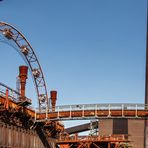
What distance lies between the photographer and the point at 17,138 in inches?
2121

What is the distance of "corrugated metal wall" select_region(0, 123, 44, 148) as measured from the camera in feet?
162

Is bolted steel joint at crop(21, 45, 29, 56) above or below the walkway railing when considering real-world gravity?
above

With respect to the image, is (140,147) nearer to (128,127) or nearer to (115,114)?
(128,127)

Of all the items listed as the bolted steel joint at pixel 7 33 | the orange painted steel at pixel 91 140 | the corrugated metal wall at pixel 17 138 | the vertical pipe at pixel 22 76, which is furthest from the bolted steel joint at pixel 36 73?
the corrugated metal wall at pixel 17 138

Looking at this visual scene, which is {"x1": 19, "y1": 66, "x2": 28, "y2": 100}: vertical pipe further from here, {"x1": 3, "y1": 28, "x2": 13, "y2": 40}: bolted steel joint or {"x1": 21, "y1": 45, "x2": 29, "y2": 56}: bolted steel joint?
{"x1": 21, "y1": 45, "x2": 29, "y2": 56}: bolted steel joint

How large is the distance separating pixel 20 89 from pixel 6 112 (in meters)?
11.2

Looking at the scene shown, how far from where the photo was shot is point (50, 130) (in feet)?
228

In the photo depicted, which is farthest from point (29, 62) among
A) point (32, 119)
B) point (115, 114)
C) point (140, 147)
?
point (140, 147)

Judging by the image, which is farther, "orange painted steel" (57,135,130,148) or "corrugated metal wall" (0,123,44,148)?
"orange painted steel" (57,135,130,148)

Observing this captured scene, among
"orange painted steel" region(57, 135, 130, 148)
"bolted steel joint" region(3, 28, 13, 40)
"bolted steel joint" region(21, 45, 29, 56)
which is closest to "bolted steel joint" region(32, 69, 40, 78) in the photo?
"bolted steel joint" region(21, 45, 29, 56)

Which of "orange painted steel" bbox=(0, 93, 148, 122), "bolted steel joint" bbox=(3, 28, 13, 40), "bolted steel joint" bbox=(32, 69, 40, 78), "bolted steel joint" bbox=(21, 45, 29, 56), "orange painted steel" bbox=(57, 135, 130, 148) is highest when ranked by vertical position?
"bolted steel joint" bbox=(3, 28, 13, 40)

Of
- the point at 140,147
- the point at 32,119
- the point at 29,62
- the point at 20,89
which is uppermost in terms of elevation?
the point at 29,62

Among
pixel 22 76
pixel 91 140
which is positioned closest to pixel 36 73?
pixel 22 76

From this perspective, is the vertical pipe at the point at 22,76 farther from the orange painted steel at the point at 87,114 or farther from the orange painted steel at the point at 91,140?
the orange painted steel at the point at 91,140
